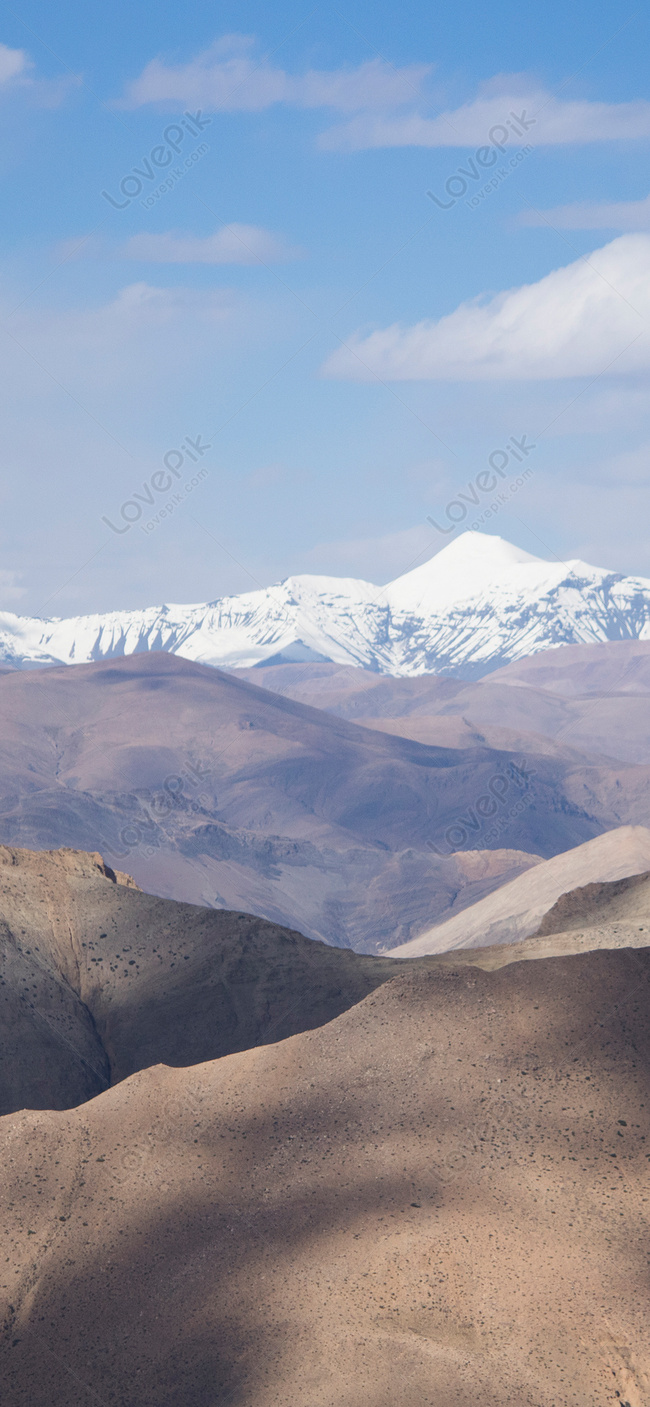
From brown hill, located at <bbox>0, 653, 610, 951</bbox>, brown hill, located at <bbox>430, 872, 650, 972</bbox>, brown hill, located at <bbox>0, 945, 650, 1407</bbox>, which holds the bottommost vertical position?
brown hill, located at <bbox>0, 653, 610, 951</bbox>

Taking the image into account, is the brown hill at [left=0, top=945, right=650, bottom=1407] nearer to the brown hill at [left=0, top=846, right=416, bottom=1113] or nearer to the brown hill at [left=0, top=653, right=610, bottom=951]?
the brown hill at [left=0, top=846, right=416, bottom=1113]

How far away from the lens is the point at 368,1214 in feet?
86.0

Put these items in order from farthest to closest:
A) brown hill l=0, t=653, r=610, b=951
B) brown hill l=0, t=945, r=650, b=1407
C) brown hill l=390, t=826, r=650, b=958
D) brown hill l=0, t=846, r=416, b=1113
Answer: brown hill l=0, t=653, r=610, b=951 < brown hill l=390, t=826, r=650, b=958 < brown hill l=0, t=846, r=416, b=1113 < brown hill l=0, t=945, r=650, b=1407

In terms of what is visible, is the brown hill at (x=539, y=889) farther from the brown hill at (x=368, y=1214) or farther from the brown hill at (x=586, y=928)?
the brown hill at (x=368, y=1214)

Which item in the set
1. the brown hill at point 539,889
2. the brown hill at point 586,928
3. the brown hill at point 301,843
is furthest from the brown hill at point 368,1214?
the brown hill at point 301,843

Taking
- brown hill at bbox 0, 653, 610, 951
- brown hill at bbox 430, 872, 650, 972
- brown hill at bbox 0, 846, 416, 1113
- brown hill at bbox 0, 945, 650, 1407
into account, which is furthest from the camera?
brown hill at bbox 0, 653, 610, 951

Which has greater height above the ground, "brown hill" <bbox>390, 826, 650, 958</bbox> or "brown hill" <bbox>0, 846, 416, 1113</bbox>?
"brown hill" <bbox>0, 846, 416, 1113</bbox>

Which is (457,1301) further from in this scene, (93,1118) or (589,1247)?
(93,1118)

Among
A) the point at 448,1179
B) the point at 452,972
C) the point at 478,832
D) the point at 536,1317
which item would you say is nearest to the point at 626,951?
the point at 452,972

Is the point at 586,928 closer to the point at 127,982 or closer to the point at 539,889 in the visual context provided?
the point at 127,982

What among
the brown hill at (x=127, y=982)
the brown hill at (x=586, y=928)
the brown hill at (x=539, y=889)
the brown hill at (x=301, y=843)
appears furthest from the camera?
the brown hill at (x=301, y=843)

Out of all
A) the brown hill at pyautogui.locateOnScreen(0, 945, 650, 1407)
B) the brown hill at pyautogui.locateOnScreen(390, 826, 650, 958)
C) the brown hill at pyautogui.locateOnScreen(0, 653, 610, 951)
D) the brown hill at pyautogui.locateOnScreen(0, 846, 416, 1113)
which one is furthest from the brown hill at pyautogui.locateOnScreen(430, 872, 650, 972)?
the brown hill at pyautogui.locateOnScreen(0, 653, 610, 951)

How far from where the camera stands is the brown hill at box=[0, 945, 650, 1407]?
2180 centimetres

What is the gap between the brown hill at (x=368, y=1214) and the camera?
71.5ft
